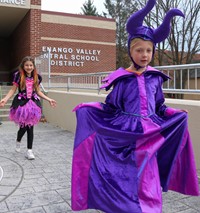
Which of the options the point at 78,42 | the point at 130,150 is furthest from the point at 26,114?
the point at 78,42

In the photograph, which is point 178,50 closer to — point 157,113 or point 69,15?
point 69,15

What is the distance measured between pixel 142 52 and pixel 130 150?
Result: 2.83ft

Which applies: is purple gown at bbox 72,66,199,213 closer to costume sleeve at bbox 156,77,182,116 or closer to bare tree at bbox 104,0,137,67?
costume sleeve at bbox 156,77,182,116

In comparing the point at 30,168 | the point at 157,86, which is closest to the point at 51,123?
the point at 30,168

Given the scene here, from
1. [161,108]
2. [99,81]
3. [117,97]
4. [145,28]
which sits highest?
[145,28]

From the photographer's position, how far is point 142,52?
283 centimetres

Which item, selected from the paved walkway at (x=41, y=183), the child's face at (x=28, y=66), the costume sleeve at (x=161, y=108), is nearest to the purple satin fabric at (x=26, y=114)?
the child's face at (x=28, y=66)

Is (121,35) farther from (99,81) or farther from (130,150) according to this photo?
(130,150)

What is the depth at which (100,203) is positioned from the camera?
8.73ft

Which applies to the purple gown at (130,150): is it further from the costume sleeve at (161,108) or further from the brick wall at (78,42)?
the brick wall at (78,42)

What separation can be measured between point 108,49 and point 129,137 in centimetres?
2035

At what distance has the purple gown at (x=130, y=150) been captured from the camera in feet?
8.39

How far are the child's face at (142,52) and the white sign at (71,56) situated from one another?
57.4ft

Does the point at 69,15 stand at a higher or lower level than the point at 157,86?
higher
